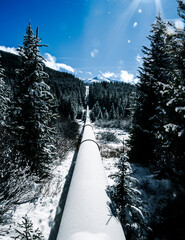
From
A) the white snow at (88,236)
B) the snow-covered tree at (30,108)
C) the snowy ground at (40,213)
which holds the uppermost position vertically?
the snow-covered tree at (30,108)

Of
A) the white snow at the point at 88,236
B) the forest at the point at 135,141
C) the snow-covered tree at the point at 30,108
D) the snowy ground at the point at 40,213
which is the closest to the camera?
the white snow at the point at 88,236

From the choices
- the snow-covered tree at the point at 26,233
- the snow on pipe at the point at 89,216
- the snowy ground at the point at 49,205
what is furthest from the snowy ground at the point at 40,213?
the snow on pipe at the point at 89,216

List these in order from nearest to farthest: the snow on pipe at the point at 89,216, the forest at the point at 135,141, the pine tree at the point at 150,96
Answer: the snow on pipe at the point at 89,216 → the forest at the point at 135,141 → the pine tree at the point at 150,96

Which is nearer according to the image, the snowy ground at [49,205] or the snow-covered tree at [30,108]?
the snowy ground at [49,205]

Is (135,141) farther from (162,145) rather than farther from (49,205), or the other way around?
(49,205)

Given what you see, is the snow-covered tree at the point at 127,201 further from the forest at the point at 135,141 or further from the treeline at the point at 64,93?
the treeline at the point at 64,93

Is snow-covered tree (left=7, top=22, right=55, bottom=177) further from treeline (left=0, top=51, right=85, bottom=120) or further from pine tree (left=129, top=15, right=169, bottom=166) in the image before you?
pine tree (left=129, top=15, right=169, bottom=166)

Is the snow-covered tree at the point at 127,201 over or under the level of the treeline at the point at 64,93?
under

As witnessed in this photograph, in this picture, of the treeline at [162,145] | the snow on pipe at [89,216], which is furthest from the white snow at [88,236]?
the treeline at [162,145]
